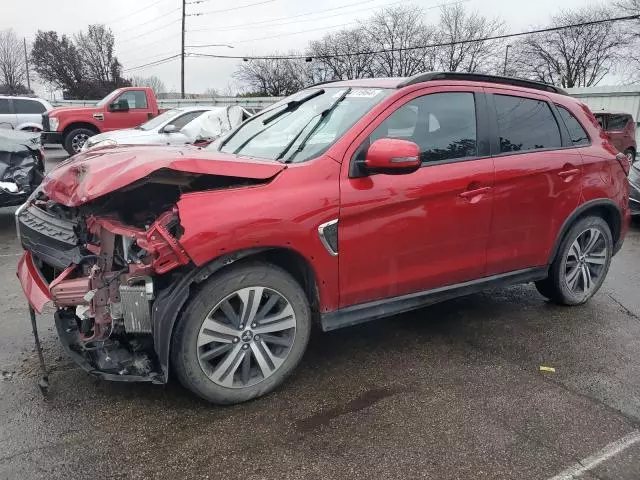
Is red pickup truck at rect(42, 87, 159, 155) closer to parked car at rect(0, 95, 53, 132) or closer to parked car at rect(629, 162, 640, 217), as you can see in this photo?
parked car at rect(0, 95, 53, 132)

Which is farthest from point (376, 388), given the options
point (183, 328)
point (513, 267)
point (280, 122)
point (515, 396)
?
point (280, 122)

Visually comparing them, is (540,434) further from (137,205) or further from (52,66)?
(52,66)

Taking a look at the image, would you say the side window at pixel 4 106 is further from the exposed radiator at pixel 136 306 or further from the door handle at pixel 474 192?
the door handle at pixel 474 192

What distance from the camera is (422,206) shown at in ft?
10.6

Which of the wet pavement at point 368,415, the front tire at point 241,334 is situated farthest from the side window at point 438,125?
the wet pavement at point 368,415

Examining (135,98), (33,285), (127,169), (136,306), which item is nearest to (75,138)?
(135,98)

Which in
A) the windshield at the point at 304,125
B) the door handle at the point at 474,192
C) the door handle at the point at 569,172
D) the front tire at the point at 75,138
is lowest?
the door handle at the point at 474,192

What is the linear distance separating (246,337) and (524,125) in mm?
2593

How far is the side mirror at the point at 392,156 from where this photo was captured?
2.85 meters

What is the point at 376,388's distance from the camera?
3104mm

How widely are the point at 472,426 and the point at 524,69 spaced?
53.4 metres

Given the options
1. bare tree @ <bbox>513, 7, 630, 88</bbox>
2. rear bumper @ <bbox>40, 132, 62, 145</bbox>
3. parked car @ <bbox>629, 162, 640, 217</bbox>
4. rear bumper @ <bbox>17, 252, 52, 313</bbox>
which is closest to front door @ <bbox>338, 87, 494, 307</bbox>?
rear bumper @ <bbox>17, 252, 52, 313</bbox>

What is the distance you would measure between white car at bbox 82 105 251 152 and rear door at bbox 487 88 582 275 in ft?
22.8

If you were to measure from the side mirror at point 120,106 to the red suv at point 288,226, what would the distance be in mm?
11976
